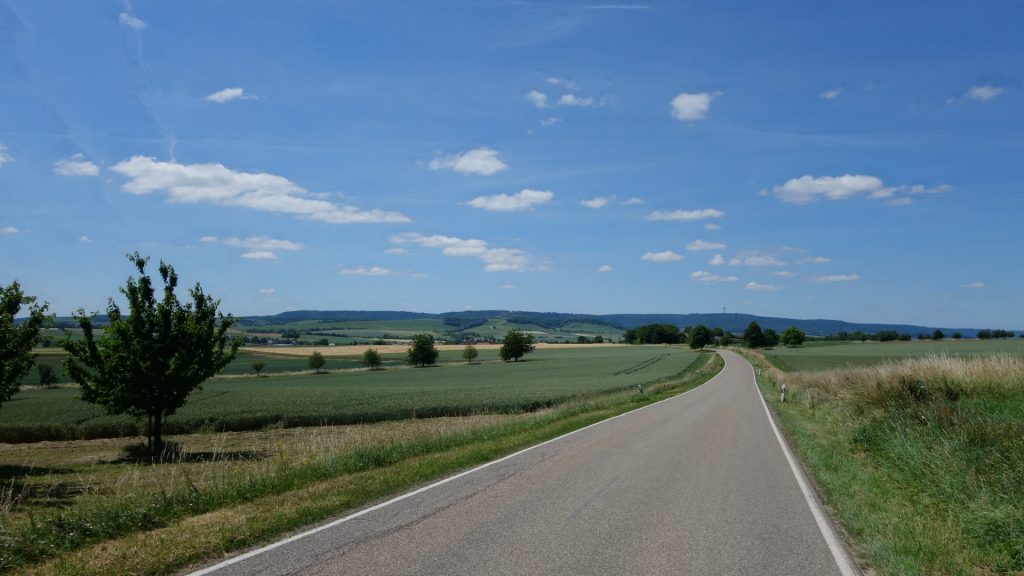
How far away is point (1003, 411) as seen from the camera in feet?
48.0

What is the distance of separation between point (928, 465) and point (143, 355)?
88.6ft

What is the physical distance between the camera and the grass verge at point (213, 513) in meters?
7.16

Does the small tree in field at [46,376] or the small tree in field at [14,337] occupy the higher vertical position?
the small tree in field at [14,337]

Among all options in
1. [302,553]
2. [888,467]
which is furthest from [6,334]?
[888,467]

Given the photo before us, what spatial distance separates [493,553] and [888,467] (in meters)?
9.49

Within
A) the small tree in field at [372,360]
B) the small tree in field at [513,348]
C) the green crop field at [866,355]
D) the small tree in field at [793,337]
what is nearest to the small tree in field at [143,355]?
the green crop field at [866,355]

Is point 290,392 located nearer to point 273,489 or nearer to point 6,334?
point 6,334

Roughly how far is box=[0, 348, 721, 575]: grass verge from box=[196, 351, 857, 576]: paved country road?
68cm

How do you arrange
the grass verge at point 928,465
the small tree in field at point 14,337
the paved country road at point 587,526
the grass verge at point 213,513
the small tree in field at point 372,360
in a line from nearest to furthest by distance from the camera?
the paved country road at point 587,526 < the grass verge at point 213,513 < the grass verge at point 928,465 < the small tree in field at point 14,337 < the small tree in field at point 372,360

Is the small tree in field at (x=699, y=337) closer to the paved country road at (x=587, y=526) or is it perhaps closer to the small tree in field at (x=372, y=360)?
the small tree in field at (x=372, y=360)

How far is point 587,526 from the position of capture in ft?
26.9

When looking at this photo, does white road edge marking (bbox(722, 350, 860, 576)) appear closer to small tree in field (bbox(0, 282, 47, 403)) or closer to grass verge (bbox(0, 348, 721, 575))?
grass verge (bbox(0, 348, 721, 575))

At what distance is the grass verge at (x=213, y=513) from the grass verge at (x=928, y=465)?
7064mm

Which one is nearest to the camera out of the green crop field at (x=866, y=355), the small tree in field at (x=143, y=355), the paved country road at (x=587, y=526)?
the paved country road at (x=587, y=526)
